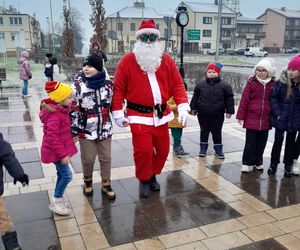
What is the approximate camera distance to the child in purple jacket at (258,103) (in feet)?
16.0

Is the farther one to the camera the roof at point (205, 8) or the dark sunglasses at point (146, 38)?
the roof at point (205, 8)

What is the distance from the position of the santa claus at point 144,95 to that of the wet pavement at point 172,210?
534mm

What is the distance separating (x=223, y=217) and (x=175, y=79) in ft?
5.84

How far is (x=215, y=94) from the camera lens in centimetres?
551

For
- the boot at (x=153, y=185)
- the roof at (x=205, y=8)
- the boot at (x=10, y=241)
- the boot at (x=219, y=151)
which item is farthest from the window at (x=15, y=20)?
the boot at (x=10, y=241)

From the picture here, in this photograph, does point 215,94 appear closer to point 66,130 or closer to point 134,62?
point 134,62

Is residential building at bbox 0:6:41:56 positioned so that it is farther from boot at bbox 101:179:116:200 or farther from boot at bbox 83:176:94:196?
boot at bbox 101:179:116:200

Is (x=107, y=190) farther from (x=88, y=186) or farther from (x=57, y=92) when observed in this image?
(x=57, y=92)

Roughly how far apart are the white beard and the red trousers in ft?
2.34

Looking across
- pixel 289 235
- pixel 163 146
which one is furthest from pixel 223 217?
pixel 163 146

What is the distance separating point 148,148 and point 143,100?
584mm

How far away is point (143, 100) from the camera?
428cm

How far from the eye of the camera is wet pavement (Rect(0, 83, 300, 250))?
11.2 ft

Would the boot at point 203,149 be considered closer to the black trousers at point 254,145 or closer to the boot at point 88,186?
the black trousers at point 254,145
